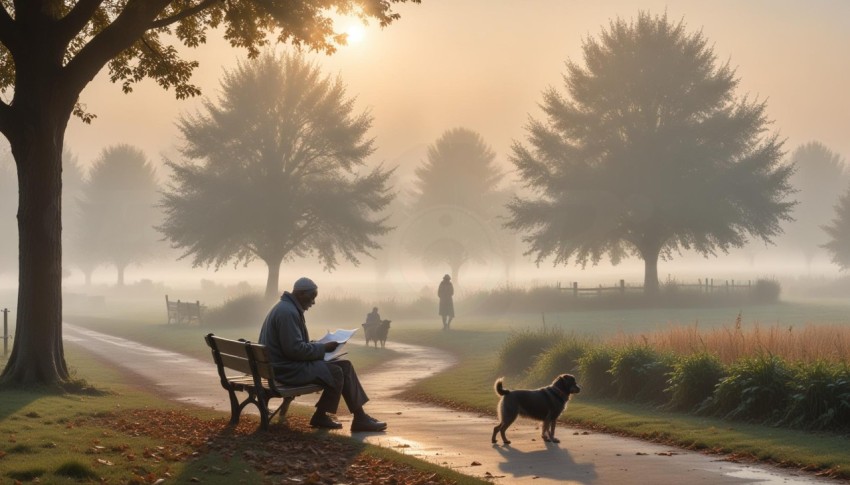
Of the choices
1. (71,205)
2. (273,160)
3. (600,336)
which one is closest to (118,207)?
(71,205)

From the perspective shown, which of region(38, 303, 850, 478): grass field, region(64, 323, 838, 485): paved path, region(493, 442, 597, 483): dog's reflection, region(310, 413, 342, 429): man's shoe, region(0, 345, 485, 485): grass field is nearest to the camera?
region(0, 345, 485, 485): grass field

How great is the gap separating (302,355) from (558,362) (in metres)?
9.04

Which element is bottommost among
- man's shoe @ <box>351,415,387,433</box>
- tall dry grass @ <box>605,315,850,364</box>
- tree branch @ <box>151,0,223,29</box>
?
man's shoe @ <box>351,415,387,433</box>

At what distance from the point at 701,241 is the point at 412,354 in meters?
26.0

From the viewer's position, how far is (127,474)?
382 inches

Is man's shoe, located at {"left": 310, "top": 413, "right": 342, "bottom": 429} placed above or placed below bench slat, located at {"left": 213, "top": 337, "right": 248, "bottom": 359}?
below

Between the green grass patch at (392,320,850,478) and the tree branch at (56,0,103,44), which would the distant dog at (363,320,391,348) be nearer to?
the green grass patch at (392,320,850,478)

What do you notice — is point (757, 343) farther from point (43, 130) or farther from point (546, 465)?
point (43, 130)

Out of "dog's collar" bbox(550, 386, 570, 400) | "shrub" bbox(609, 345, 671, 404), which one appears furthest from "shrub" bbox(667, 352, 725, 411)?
"dog's collar" bbox(550, 386, 570, 400)

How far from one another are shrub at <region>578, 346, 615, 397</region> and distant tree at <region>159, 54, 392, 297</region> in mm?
35640

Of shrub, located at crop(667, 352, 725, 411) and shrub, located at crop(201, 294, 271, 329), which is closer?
shrub, located at crop(667, 352, 725, 411)

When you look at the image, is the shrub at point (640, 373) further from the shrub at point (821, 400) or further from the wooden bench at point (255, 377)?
the wooden bench at point (255, 377)

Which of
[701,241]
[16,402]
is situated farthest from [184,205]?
[16,402]

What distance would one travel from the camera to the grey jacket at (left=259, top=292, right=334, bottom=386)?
12.5 meters
